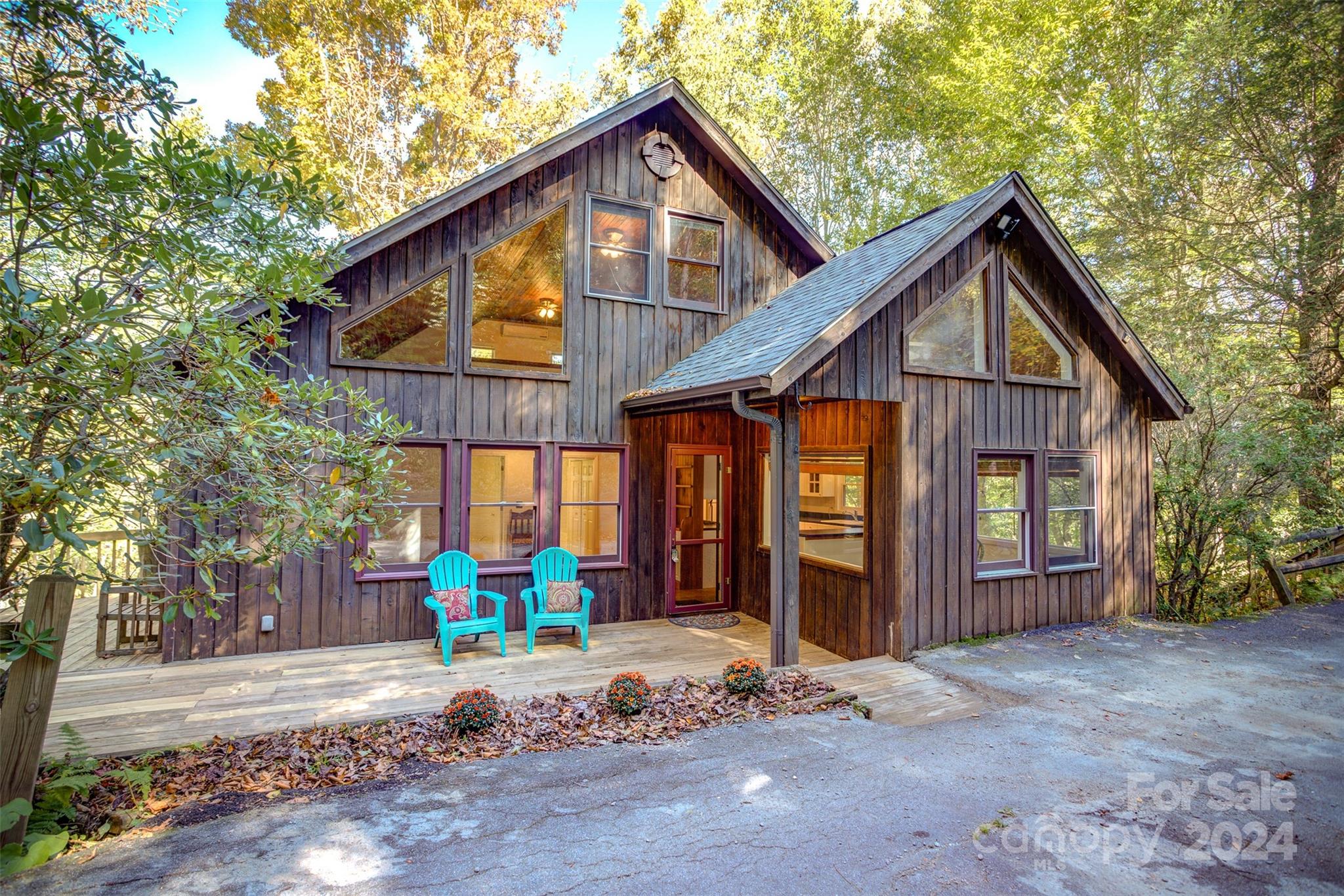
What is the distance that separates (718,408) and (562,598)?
8.17ft

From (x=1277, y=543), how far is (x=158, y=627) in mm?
13267

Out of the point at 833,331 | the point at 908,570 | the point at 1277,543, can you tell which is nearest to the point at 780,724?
the point at 908,570

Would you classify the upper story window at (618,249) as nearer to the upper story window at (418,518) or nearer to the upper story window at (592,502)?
the upper story window at (592,502)

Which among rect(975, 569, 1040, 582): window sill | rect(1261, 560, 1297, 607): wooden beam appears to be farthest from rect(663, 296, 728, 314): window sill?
rect(1261, 560, 1297, 607): wooden beam

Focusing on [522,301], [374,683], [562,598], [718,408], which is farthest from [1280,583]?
[374,683]

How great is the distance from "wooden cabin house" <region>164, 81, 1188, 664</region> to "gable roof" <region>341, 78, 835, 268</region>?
37 mm

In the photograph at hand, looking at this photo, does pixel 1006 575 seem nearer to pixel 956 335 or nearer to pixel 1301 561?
pixel 956 335

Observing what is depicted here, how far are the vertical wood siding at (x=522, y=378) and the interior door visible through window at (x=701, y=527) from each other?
37cm

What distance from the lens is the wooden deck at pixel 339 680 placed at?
446cm

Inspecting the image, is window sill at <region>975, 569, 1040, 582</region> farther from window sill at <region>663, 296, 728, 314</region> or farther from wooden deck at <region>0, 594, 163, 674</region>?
wooden deck at <region>0, 594, 163, 674</region>

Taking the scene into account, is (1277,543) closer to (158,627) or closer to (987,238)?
(987,238)

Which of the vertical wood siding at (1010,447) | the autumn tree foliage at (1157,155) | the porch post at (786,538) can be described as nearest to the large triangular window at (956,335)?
the vertical wood siding at (1010,447)

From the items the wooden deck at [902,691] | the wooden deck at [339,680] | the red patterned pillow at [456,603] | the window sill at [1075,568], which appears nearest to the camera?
the wooden deck at [339,680]

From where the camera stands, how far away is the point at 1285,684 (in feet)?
17.5
